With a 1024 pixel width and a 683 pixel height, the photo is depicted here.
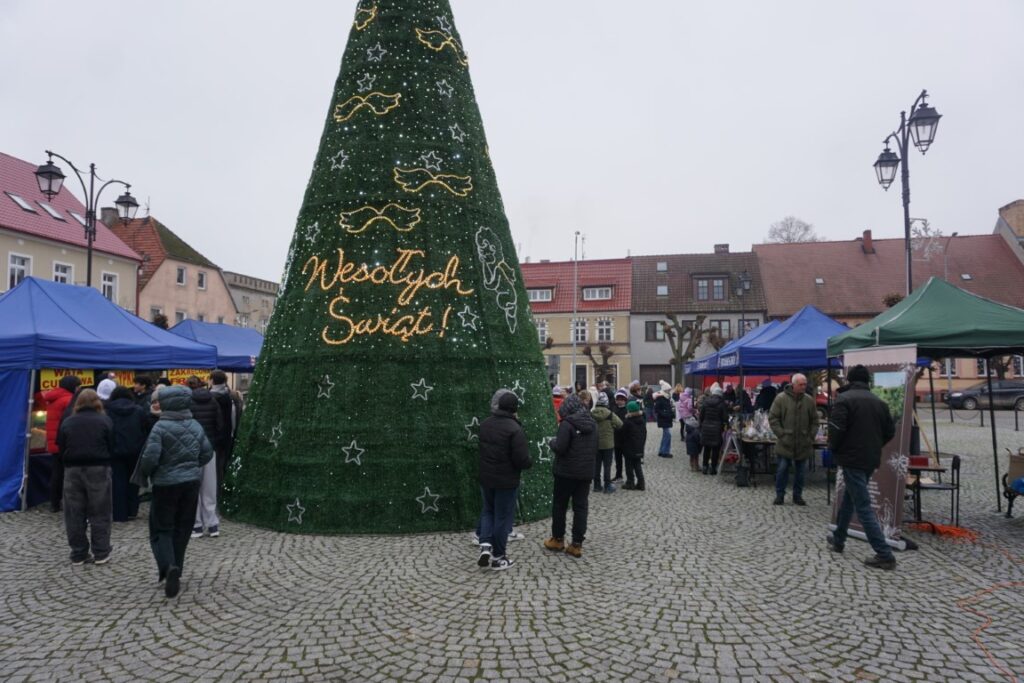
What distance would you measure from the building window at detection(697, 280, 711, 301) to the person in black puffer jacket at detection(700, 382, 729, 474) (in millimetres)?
31460

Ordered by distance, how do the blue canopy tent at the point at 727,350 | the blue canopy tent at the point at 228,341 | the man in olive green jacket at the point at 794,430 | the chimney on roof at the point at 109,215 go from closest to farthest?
the man in olive green jacket at the point at 794,430 → the blue canopy tent at the point at 727,350 → the blue canopy tent at the point at 228,341 → the chimney on roof at the point at 109,215

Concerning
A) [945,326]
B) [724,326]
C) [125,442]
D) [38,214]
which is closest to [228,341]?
[125,442]

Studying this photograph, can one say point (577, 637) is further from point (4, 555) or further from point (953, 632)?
point (4, 555)

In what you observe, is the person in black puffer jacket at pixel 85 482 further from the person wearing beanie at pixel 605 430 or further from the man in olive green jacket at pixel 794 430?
the man in olive green jacket at pixel 794 430

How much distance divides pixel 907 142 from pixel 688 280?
31.7 m

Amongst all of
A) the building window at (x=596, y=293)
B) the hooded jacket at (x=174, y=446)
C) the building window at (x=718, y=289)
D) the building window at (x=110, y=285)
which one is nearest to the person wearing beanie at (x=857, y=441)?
the hooded jacket at (x=174, y=446)

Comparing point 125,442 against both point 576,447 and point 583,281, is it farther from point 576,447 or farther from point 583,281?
point 583,281

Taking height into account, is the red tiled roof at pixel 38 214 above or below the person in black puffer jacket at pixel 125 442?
above

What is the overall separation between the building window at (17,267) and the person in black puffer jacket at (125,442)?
946 inches

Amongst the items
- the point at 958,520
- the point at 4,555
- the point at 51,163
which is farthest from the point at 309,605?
the point at 51,163

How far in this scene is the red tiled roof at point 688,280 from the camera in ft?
136

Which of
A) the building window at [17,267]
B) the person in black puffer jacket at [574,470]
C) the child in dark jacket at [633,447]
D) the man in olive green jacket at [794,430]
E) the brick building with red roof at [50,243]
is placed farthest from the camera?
the brick building with red roof at [50,243]

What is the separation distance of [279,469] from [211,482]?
0.73 metres

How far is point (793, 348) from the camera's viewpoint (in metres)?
11.9
